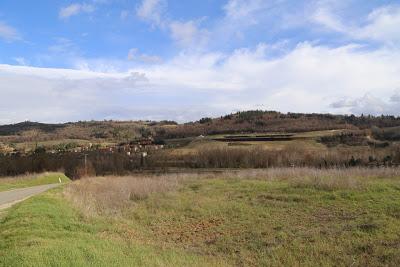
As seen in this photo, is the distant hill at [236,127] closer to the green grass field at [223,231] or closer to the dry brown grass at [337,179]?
the dry brown grass at [337,179]

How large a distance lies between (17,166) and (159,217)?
52.9 meters

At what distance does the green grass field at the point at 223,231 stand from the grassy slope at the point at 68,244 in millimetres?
29

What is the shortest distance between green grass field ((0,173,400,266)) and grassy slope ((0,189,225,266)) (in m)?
0.03

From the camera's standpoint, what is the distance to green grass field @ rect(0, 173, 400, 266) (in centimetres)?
1231

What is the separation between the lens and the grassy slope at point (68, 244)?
33.8 ft

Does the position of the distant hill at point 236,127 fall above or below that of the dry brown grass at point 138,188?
above

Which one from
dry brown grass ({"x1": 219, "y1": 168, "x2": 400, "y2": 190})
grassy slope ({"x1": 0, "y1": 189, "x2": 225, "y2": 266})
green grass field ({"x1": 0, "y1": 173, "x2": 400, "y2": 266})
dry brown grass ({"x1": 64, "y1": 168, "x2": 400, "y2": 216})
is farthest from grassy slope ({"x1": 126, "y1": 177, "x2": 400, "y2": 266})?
grassy slope ({"x1": 0, "y1": 189, "x2": 225, "y2": 266})

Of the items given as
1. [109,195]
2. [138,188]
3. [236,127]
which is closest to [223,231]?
[109,195]

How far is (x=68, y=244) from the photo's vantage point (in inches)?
471

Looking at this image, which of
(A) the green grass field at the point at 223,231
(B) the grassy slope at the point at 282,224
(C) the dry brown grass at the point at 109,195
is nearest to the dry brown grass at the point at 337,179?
(A) the green grass field at the point at 223,231

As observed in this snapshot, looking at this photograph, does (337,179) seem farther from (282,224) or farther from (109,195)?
(109,195)

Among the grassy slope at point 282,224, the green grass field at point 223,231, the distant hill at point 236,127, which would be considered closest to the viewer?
the green grass field at point 223,231

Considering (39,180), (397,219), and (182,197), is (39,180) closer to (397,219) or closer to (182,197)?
(182,197)

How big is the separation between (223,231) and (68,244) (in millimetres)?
9312
